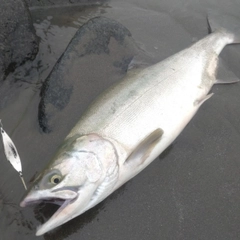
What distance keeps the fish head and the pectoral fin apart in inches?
8.0

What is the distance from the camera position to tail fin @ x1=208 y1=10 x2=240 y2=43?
4.95m

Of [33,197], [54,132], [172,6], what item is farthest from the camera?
[172,6]

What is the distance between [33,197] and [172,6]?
425cm

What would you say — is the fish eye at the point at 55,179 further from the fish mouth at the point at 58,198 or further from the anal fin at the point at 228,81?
the anal fin at the point at 228,81

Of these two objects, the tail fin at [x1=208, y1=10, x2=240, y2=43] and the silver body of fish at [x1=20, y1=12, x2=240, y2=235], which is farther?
the tail fin at [x1=208, y1=10, x2=240, y2=43]

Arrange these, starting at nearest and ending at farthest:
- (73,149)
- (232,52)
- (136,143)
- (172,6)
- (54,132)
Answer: (73,149) < (136,143) < (54,132) < (232,52) < (172,6)

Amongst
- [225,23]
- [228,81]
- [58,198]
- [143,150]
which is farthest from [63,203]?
[225,23]

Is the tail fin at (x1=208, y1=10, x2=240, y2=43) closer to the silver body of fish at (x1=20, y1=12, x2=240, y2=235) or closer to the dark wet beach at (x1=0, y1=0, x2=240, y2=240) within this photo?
the dark wet beach at (x1=0, y1=0, x2=240, y2=240)

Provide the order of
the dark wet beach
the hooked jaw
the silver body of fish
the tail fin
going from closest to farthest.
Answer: the hooked jaw, the silver body of fish, the dark wet beach, the tail fin

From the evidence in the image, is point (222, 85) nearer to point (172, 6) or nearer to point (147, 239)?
point (172, 6)

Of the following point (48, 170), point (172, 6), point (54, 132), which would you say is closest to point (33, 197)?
point (48, 170)

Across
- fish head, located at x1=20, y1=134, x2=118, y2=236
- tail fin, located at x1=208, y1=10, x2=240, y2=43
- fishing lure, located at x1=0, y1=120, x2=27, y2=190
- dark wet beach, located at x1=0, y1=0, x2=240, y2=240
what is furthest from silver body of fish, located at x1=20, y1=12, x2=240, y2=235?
tail fin, located at x1=208, y1=10, x2=240, y2=43

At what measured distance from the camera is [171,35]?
5145 millimetres

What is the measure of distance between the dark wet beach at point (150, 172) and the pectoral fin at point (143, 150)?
357 mm
